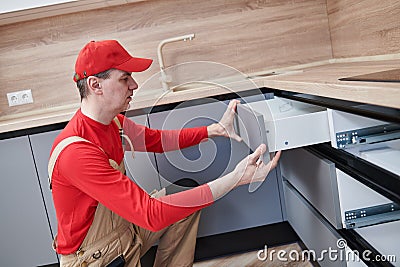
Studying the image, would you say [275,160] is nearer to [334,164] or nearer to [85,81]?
[334,164]

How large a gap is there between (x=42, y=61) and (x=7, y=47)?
195 mm

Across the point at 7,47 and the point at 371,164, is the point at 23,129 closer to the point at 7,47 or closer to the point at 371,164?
the point at 7,47

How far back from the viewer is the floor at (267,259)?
196 cm

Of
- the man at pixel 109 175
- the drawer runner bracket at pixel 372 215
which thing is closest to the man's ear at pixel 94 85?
the man at pixel 109 175

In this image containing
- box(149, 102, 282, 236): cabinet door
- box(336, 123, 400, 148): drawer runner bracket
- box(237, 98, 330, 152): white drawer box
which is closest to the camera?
box(336, 123, 400, 148): drawer runner bracket

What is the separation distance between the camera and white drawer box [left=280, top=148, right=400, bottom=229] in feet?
4.01

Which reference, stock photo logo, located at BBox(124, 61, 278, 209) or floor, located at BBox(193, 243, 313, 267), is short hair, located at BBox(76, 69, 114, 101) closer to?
stock photo logo, located at BBox(124, 61, 278, 209)

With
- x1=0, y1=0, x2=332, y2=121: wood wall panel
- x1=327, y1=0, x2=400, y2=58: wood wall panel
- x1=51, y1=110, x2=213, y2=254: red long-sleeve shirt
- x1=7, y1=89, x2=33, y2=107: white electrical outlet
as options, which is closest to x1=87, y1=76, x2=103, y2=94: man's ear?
x1=51, y1=110, x2=213, y2=254: red long-sleeve shirt

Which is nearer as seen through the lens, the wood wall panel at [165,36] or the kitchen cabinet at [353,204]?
the kitchen cabinet at [353,204]

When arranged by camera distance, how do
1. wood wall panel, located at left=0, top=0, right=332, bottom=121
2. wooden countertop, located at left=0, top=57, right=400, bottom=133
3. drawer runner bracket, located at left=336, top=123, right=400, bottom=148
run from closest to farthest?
wooden countertop, located at left=0, top=57, right=400, bottom=133 → drawer runner bracket, located at left=336, top=123, right=400, bottom=148 → wood wall panel, located at left=0, top=0, right=332, bottom=121

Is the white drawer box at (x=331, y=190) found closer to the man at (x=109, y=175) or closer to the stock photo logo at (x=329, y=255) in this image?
the stock photo logo at (x=329, y=255)

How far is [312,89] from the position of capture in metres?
1.23
